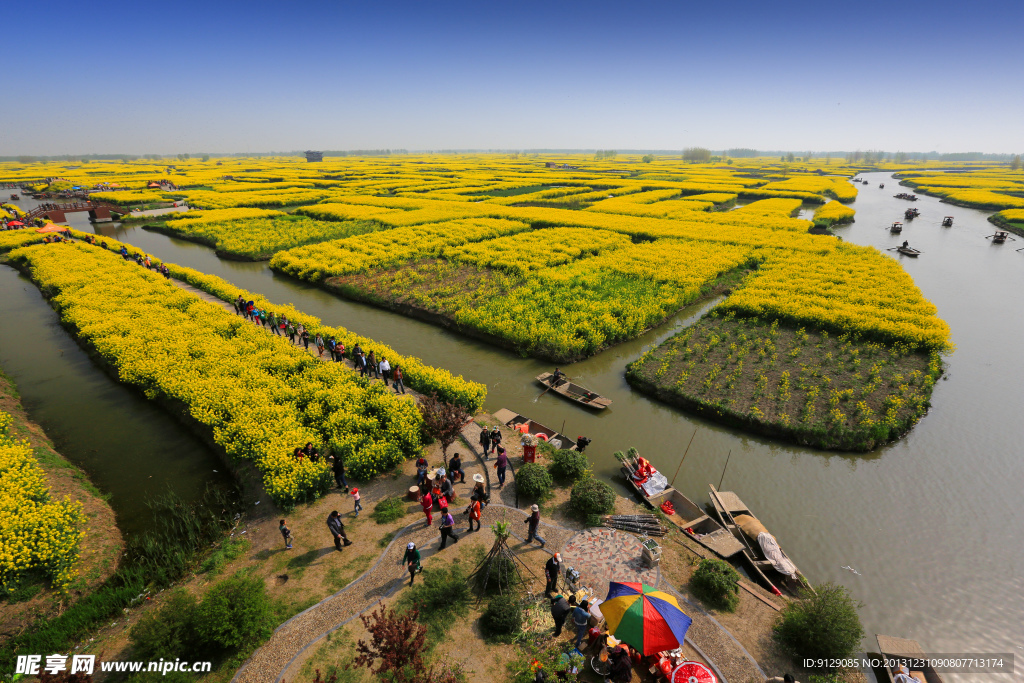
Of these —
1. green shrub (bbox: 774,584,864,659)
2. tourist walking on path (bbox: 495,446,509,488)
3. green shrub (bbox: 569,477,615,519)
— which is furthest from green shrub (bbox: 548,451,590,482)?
green shrub (bbox: 774,584,864,659)

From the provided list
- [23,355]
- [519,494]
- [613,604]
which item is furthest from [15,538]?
[23,355]

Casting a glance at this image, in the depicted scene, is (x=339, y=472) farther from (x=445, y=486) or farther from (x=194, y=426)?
(x=194, y=426)

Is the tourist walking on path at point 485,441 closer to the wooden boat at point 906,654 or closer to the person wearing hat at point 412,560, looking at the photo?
the person wearing hat at point 412,560

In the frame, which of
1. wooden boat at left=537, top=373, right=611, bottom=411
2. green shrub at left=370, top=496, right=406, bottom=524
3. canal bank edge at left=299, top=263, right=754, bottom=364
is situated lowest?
green shrub at left=370, top=496, right=406, bottom=524

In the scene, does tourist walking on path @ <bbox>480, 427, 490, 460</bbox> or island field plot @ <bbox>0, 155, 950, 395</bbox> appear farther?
island field plot @ <bbox>0, 155, 950, 395</bbox>

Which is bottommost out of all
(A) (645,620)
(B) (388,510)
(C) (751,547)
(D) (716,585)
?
(C) (751,547)

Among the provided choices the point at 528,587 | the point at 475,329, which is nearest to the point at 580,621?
the point at 528,587

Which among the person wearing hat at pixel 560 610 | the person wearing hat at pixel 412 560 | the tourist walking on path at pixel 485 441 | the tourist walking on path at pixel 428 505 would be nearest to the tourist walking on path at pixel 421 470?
the tourist walking on path at pixel 428 505

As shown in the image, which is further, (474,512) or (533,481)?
(533,481)

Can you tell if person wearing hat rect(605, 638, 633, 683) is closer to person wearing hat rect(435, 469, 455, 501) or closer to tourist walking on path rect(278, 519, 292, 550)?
person wearing hat rect(435, 469, 455, 501)
